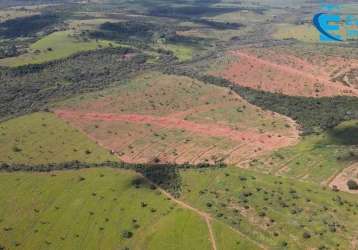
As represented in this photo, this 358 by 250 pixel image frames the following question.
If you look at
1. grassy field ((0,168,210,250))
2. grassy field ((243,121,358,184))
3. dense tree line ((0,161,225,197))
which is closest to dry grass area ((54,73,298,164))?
dense tree line ((0,161,225,197))

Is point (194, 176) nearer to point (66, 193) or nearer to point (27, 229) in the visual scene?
point (66, 193)

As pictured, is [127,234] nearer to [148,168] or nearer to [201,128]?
[148,168]

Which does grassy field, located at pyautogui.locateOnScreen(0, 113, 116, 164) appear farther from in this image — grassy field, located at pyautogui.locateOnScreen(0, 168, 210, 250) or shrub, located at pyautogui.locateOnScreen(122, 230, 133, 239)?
shrub, located at pyautogui.locateOnScreen(122, 230, 133, 239)

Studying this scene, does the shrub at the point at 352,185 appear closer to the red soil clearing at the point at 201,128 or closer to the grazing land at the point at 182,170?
the grazing land at the point at 182,170

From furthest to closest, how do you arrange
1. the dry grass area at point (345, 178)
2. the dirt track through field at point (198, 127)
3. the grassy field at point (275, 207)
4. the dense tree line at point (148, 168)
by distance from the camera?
the dirt track through field at point (198, 127) < the dense tree line at point (148, 168) < the dry grass area at point (345, 178) < the grassy field at point (275, 207)

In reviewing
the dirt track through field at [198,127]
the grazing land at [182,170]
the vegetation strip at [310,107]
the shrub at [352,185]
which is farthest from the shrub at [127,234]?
the vegetation strip at [310,107]

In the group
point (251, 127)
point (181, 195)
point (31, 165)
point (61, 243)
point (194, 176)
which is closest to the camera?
point (61, 243)

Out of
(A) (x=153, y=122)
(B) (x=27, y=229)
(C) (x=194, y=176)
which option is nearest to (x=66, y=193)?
(B) (x=27, y=229)
